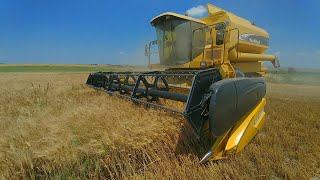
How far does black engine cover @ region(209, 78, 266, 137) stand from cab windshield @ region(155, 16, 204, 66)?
2.81 meters

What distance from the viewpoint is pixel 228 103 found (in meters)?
2.48

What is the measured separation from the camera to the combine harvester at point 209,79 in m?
2.46

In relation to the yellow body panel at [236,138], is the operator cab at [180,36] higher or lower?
higher

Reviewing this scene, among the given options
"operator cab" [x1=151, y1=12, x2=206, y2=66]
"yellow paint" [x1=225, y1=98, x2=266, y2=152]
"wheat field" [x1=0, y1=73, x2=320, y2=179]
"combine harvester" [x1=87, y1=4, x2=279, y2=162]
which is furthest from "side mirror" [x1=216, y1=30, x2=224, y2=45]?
"wheat field" [x1=0, y1=73, x2=320, y2=179]

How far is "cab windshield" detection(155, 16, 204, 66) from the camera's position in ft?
18.8

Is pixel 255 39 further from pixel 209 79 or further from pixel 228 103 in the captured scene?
pixel 228 103

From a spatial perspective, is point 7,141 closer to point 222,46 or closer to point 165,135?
point 165,135

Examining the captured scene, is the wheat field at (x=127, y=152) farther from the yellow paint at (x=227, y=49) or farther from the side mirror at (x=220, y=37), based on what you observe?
the side mirror at (x=220, y=37)

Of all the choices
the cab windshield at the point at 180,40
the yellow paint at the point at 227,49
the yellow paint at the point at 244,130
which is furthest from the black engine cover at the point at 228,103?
the cab windshield at the point at 180,40

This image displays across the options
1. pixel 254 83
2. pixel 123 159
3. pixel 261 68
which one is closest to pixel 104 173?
pixel 123 159

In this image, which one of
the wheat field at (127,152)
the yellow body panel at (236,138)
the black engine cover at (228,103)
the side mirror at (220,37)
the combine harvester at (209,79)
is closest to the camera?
the wheat field at (127,152)

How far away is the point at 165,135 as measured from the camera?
264 cm

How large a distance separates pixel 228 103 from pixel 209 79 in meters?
0.45

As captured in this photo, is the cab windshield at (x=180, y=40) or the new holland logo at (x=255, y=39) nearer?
the cab windshield at (x=180, y=40)
